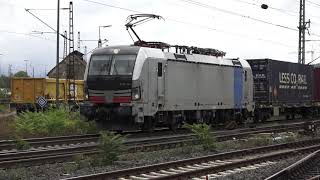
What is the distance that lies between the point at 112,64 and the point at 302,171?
10.8 meters

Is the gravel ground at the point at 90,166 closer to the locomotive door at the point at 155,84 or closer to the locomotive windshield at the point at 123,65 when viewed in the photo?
the locomotive door at the point at 155,84

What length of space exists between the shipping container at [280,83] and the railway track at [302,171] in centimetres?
1877

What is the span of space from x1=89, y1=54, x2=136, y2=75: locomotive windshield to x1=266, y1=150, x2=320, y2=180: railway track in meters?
8.96

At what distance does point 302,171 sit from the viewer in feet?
38.7

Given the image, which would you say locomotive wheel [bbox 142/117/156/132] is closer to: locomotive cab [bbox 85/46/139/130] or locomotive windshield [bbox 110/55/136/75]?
locomotive cab [bbox 85/46/139/130]

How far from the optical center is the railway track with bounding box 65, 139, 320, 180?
36.6 ft

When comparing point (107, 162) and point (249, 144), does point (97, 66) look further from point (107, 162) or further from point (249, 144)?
point (107, 162)

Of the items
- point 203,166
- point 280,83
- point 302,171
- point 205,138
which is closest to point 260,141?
point 205,138

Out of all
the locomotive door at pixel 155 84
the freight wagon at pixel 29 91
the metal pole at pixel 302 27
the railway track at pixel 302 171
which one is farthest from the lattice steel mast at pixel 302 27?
the railway track at pixel 302 171

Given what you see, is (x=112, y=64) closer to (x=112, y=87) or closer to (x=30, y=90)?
(x=112, y=87)

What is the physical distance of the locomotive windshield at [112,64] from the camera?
2062cm

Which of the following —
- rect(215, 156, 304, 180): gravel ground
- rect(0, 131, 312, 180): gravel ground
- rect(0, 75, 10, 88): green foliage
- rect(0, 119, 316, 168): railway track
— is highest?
rect(0, 75, 10, 88): green foliage

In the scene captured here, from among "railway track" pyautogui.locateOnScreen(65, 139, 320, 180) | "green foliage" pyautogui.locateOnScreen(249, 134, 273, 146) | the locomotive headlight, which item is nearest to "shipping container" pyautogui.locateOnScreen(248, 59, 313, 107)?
"green foliage" pyautogui.locateOnScreen(249, 134, 273, 146)

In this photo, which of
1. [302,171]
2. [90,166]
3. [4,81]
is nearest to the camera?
[302,171]
